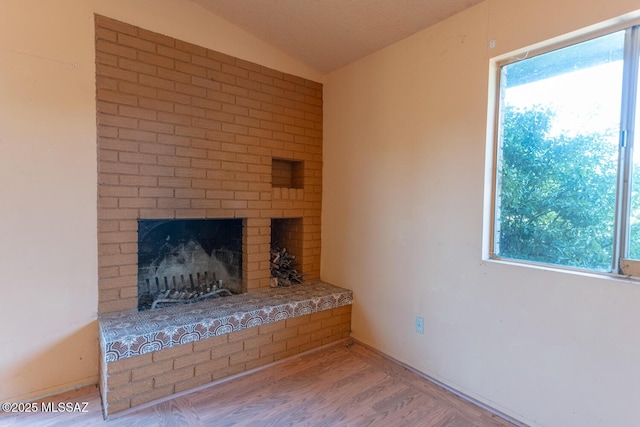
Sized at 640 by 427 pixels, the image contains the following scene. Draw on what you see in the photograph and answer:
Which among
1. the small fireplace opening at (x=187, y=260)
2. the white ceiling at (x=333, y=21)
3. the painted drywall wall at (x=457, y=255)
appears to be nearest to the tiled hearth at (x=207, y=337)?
the small fireplace opening at (x=187, y=260)

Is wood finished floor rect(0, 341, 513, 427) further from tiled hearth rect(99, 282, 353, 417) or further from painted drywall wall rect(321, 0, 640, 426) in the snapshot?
painted drywall wall rect(321, 0, 640, 426)

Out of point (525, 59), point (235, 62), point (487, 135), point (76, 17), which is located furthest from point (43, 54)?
point (525, 59)

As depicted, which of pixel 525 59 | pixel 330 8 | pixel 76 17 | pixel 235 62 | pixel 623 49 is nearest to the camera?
pixel 623 49

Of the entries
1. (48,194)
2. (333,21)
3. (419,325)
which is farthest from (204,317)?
(333,21)

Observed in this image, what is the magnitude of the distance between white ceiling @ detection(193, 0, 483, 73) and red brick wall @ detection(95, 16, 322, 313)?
322 mm

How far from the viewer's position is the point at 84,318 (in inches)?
83.9

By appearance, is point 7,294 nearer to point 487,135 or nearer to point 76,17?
point 76,17

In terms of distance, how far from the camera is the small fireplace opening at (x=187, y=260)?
265cm

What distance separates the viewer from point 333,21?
7.74ft

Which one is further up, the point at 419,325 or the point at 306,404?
the point at 419,325

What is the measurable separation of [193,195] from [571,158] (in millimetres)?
2504

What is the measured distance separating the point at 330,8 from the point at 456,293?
2169 mm

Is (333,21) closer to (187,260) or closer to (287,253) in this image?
(287,253)

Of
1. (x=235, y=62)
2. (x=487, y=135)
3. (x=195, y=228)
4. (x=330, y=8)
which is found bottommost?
(x=195, y=228)
